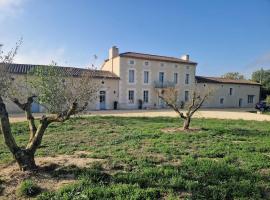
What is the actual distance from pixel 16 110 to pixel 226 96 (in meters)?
26.3

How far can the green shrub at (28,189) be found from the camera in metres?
3.67

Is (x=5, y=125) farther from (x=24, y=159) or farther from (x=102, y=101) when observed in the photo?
(x=102, y=101)

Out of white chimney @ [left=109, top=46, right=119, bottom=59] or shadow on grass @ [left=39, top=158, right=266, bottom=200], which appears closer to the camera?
shadow on grass @ [left=39, top=158, right=266, bottom=200]

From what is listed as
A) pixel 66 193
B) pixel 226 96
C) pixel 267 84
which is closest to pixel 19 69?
pixel 66 193

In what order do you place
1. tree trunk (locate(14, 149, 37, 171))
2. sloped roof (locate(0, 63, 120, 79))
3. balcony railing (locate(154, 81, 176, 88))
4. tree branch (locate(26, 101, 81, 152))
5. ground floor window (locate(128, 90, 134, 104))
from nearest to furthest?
tree trunk (locate(14, 149, 37, 171)), tree branch (locate(26, 101, 81, 152)), sloped roof (locate(0, 63, 120, 79)), ground floor window (locate(128, 90, 134, 104)), balcony railing (locate(154, 81, 176, 88))

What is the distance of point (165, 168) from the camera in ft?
15.5

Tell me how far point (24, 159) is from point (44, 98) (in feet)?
6.28

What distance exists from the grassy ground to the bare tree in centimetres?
76

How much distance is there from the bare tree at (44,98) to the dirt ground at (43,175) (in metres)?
0.20

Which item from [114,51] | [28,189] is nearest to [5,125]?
[28,189]

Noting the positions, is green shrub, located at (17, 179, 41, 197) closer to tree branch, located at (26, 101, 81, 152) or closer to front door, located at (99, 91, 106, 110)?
tree branch, located at (26, 101, 81, 152)

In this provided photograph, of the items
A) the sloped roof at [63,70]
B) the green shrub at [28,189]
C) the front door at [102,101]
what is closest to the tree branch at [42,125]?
the green shrub at [28,189]

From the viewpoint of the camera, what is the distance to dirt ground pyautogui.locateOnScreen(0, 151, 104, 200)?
152 inches

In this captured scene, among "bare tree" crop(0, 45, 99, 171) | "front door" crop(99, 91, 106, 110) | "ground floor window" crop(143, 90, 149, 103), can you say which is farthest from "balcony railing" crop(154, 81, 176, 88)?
"bare tree" crop(0, 45, 99, 171)
